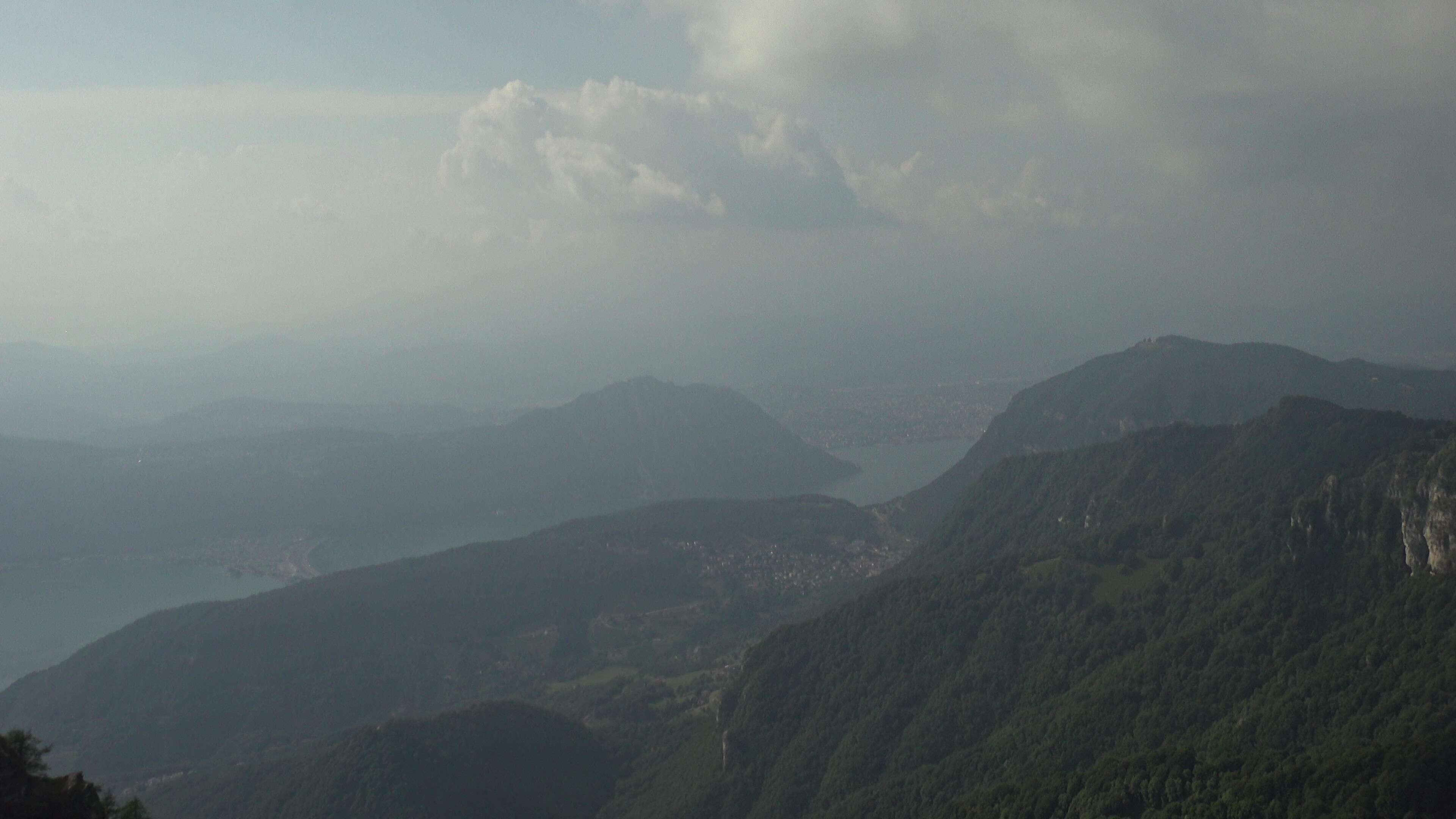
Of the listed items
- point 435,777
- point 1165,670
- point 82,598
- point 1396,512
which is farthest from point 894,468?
point 1396,512

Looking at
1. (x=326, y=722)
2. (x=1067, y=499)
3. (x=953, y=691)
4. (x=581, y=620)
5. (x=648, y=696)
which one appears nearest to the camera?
(x=953, y=691)

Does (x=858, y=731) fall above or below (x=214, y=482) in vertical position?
below

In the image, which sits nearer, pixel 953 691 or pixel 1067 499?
pixel 953 691

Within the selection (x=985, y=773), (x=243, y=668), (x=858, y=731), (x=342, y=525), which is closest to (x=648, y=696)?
(x=858, y=731)

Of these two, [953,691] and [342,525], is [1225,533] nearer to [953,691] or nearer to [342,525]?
[953,691]

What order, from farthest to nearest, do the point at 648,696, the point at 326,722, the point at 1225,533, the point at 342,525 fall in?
the point at 342,525 < the point at 326,722 < the point at 648,696 < the point at 1225,533

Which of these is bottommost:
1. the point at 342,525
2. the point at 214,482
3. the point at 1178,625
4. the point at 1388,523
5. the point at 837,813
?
the point at 837,813

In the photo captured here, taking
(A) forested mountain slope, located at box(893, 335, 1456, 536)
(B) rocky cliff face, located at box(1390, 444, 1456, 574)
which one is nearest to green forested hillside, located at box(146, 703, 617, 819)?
(B) rocky cliff face, located at box(1390, 444, 1456, 574)
